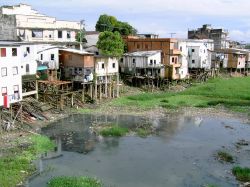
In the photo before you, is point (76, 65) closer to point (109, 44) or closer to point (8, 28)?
point (8, 28)

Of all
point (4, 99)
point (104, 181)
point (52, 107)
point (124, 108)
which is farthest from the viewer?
point (124, 108)

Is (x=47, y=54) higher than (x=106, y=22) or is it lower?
lower

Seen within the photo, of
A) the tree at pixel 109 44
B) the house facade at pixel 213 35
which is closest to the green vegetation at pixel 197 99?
the tree at pixel 109 44

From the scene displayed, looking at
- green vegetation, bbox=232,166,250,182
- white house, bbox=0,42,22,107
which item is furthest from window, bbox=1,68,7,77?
green vegetation, bbox=232,166,250,182

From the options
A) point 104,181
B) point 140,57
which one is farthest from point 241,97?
point 104,181

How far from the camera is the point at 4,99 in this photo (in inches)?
1387

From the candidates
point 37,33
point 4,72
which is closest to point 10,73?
point 4,72

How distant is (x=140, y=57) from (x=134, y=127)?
2315 cm

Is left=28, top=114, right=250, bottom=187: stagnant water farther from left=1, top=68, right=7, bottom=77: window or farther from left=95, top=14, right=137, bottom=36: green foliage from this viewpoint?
left=95, top=14, right=137, bottom=36: green foliage

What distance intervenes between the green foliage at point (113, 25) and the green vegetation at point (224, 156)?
5128 centimetres

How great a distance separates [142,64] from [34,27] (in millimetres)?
18401

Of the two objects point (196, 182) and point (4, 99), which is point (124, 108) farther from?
point (196, 182)

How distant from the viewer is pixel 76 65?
4988 centimetres

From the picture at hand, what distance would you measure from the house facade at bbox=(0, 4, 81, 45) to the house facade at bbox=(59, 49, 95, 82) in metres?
6.99
